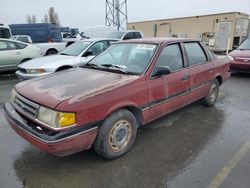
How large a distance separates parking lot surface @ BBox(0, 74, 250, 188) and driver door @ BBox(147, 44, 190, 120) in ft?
1.63

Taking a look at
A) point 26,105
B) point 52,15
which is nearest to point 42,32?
point 26,105

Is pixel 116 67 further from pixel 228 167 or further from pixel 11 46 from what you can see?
pixel 11 46

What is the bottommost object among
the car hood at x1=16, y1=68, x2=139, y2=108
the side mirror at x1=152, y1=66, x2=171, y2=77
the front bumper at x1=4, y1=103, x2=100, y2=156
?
the front bumper at x1=4, y1=103, x2=100, y2=156

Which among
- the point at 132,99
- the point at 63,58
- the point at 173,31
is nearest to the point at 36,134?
the point at 132,99

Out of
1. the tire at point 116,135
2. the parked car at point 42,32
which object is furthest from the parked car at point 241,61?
the parked car at point 42,32

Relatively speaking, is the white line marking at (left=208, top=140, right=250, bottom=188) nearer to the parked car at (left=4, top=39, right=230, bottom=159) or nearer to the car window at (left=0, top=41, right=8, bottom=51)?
the parked car at (left=4, top=39, right=230, bottom=159)

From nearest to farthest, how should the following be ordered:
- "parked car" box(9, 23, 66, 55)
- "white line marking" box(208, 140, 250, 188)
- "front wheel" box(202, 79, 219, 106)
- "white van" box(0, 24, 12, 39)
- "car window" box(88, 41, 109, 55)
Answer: "white line marking" box(208, 140, 250, 188) < "front wheel" box(202, 79, 219, 106) < "car window" box(88, 41, 109, 55) < "white van" box(0, 24, 12, 39) < "parked car" box(9, 23, 66, 55)

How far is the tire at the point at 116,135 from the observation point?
117 inches

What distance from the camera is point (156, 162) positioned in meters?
3.16

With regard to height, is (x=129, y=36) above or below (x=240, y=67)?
above

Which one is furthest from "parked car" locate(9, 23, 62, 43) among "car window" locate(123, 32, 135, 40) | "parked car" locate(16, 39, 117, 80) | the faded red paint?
the faded red paint

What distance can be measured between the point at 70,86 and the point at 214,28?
620 inches

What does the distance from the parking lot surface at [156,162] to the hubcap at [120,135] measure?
0.19 meters

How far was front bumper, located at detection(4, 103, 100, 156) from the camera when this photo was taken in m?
2.59
